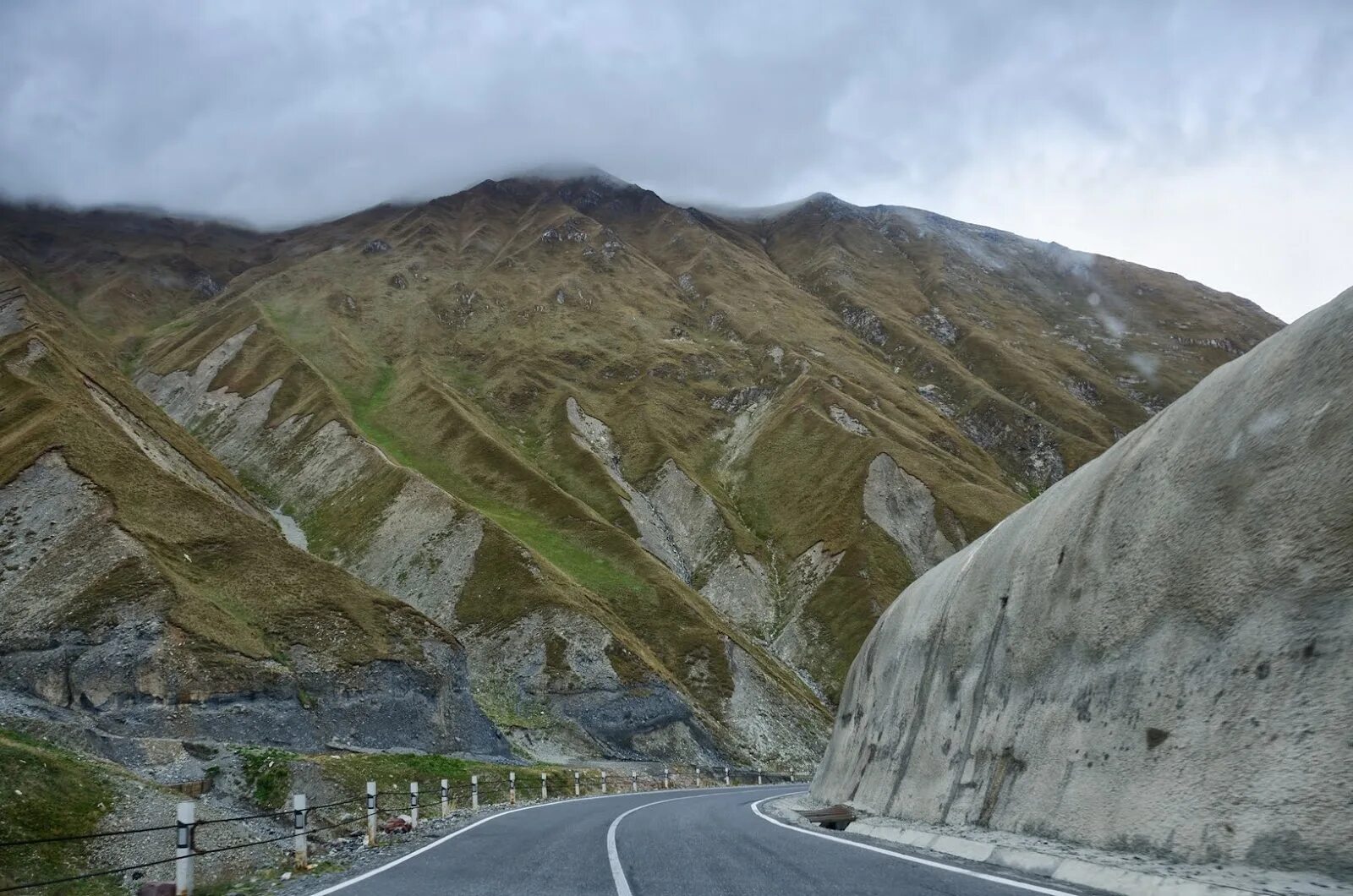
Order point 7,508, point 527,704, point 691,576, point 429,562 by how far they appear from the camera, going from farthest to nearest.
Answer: point 691,576 < point 429,562 < point 527,704 < point 7,508

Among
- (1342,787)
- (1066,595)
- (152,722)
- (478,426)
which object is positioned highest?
(478,426)

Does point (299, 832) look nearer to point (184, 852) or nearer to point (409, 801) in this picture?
point (184, 852)

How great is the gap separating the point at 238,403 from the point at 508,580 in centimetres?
7155

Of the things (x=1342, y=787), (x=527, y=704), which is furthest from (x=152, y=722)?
(x=1342, y=787)

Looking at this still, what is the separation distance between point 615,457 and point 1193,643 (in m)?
118

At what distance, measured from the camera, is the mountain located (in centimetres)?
7312

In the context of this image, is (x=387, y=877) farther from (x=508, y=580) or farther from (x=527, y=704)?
(x=508, y=580)

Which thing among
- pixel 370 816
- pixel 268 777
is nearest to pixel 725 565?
pixel 268 777

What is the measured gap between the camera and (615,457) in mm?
128375

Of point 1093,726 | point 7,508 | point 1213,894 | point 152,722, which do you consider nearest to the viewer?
point 1213,894

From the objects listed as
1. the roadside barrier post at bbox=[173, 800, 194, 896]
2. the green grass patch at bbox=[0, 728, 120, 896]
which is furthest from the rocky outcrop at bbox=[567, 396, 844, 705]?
the roadside barrier post at bbox=[173, 800, 194, 896]

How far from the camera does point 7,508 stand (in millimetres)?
46750

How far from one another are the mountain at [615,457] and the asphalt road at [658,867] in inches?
1839

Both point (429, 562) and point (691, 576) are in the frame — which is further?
point (691, 576)
